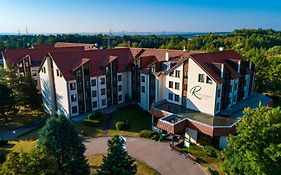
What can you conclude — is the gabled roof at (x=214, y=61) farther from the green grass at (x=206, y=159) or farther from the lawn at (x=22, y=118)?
the lawn at (x=22, y=118)

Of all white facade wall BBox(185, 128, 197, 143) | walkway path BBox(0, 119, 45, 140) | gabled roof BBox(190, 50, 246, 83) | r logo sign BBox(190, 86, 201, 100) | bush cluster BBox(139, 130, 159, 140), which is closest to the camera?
white facade wall BBox(185, 128, 197, 143)

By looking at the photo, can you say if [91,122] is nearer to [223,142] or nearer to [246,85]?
[223,142]

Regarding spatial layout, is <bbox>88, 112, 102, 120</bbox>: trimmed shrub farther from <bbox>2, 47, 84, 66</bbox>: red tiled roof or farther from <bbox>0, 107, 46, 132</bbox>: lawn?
<bbox>2, 47, 84, 66</bbox>: red tiled roof

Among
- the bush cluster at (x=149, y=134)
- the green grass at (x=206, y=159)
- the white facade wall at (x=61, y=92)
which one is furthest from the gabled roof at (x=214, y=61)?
the white facade wall at (x=61, y=92)

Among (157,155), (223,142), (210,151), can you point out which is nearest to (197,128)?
(210,151)

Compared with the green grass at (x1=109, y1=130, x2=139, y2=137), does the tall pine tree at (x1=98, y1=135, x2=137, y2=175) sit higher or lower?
higher

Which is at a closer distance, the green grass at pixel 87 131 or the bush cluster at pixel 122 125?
the green grass at pixel 87 131

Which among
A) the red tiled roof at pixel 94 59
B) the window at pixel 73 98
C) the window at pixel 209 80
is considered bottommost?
the window at pixel 73 98

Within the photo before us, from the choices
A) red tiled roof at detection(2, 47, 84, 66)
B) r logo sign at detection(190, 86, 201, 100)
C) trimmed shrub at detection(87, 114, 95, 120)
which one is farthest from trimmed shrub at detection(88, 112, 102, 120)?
red tiled roof at detection(2, 47, 84, 66)
